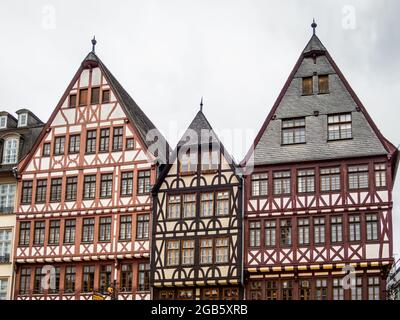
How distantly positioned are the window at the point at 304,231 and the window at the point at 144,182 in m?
7.36

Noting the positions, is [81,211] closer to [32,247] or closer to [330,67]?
[32,247]

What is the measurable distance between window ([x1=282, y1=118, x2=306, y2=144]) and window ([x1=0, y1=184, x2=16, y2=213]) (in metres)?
13.9

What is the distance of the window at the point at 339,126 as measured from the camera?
30.9m

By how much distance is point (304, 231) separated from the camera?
30016mm

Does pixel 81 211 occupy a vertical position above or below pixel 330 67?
below

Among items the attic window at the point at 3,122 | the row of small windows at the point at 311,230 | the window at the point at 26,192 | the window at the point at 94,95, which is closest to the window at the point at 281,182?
the row of small windows at the point at 311,230

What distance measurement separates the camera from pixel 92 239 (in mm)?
32969

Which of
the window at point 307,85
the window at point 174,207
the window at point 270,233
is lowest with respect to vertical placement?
the window at point 270,233

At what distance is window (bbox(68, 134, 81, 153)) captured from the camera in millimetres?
34594

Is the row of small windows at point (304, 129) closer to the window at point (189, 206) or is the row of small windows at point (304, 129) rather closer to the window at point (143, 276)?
the window at point (189, 206)

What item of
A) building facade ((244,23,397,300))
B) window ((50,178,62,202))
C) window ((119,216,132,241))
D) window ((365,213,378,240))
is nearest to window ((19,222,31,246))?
window ((50,178,62,202))
